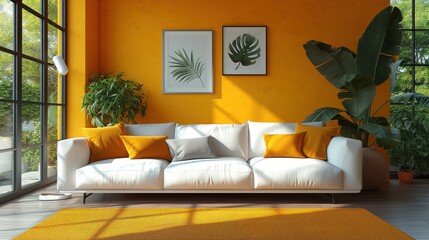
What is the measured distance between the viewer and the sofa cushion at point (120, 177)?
13.8 ft

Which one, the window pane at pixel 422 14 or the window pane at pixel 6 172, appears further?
the window pane at pixel 422 14

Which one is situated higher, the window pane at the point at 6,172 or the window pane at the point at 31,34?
the window pane at the point at 31,34

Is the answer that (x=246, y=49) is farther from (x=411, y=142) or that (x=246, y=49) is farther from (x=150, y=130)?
(x=411, y=142)

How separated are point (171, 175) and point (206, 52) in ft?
7.42

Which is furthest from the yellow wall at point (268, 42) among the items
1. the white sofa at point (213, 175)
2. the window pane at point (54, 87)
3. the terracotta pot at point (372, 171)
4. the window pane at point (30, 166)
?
the white sofa at point (213, 175)

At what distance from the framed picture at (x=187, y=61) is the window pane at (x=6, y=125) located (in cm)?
217

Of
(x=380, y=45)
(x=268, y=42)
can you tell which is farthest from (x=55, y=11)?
(x=380, y=45)

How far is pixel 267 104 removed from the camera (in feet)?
19.6

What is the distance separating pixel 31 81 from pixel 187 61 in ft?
6.68

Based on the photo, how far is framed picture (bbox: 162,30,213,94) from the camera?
19.6 feet

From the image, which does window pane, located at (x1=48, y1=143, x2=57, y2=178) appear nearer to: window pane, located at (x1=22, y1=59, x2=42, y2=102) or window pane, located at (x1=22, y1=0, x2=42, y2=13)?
window pane, located at (x1=22, y1=59, x2=42, y2=102)

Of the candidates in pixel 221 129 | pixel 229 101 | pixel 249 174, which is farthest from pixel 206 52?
pixel 249 174

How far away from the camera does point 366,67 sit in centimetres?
496

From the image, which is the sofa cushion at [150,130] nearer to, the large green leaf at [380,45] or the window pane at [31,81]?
the window pane at [31,81]
